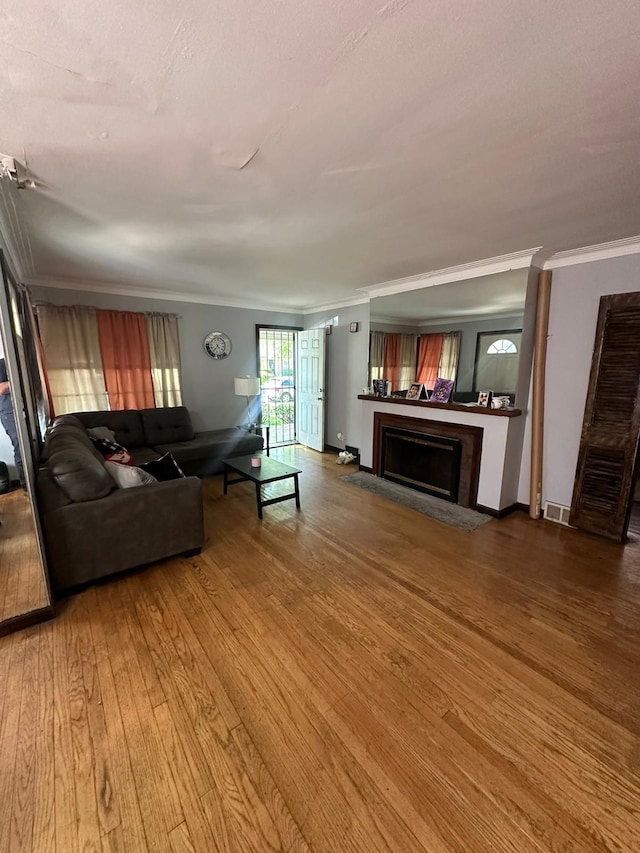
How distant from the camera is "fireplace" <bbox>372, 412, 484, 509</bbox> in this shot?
3.54m

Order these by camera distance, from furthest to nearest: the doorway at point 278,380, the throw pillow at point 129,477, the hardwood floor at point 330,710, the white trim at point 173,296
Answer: the doorway at point 278,380 < the white trim at point 173,296 < the throw pillow at point 129,477 < the hardwood floor at point 330,710

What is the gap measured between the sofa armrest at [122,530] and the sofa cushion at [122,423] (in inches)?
85.5

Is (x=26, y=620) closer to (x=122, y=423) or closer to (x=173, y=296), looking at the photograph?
(x=122, y=423)

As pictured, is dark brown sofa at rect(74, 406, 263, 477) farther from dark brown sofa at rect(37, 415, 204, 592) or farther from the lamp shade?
dark brown sofa at rect(37, 415, 204, 592)

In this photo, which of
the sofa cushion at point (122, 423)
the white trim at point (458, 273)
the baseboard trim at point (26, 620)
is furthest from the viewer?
the sofa cushion at point (122, 423)

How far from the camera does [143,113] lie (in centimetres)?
127

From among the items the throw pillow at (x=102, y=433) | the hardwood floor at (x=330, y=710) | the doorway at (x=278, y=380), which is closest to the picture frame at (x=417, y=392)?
the hardwood floor at (x=330, y=710)

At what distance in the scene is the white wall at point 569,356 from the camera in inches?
113

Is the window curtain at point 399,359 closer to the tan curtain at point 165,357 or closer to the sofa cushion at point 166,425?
the sofa cushion at point 166,425

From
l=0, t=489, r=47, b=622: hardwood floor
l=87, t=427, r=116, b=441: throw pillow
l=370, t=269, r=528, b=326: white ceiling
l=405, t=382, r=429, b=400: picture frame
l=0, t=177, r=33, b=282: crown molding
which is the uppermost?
l=0, t=177, r=33, b=282: crown molding

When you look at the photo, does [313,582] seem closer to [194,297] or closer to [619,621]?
[619,621]

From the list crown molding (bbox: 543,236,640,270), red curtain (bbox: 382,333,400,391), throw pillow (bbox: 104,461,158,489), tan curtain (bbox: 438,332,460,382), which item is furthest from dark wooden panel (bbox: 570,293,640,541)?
throw pillow (bbox: 104,461,158,489)

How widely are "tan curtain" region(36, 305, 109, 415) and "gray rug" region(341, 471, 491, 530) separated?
131 inches

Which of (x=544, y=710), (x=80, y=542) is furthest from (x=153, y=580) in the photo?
(x=544, y=710)
